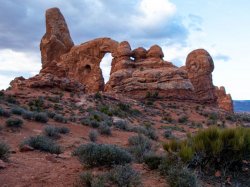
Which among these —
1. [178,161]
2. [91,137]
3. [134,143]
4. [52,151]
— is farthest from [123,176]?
[91,137]

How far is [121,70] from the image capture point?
157 ft

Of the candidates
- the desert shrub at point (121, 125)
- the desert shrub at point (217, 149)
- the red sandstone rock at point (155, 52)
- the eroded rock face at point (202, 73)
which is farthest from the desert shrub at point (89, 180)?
the eroded rock face at point (202, 73)

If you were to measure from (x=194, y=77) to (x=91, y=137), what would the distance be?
1443 inches

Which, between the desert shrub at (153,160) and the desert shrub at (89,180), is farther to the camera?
the desert shrub at (153,160)

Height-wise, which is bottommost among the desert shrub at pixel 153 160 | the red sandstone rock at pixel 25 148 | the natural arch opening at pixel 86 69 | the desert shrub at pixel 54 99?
the desert shrub at pixel 153 160

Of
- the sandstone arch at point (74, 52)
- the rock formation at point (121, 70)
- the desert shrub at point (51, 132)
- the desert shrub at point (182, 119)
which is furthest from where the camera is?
the sandstone arch at point (74, 52)

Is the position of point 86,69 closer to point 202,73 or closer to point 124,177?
point 202,73

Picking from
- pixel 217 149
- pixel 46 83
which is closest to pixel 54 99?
pixel 46 83

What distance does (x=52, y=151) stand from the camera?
11.4 metres

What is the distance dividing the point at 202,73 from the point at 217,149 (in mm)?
43408

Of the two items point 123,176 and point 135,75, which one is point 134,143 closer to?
point 123,176

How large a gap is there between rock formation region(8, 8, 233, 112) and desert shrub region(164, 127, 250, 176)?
28.2 metres

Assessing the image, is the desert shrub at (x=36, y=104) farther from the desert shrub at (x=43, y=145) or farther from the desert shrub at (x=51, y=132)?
the desert shrub at (x=43, y=145)

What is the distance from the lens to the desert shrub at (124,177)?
22.3 feet
